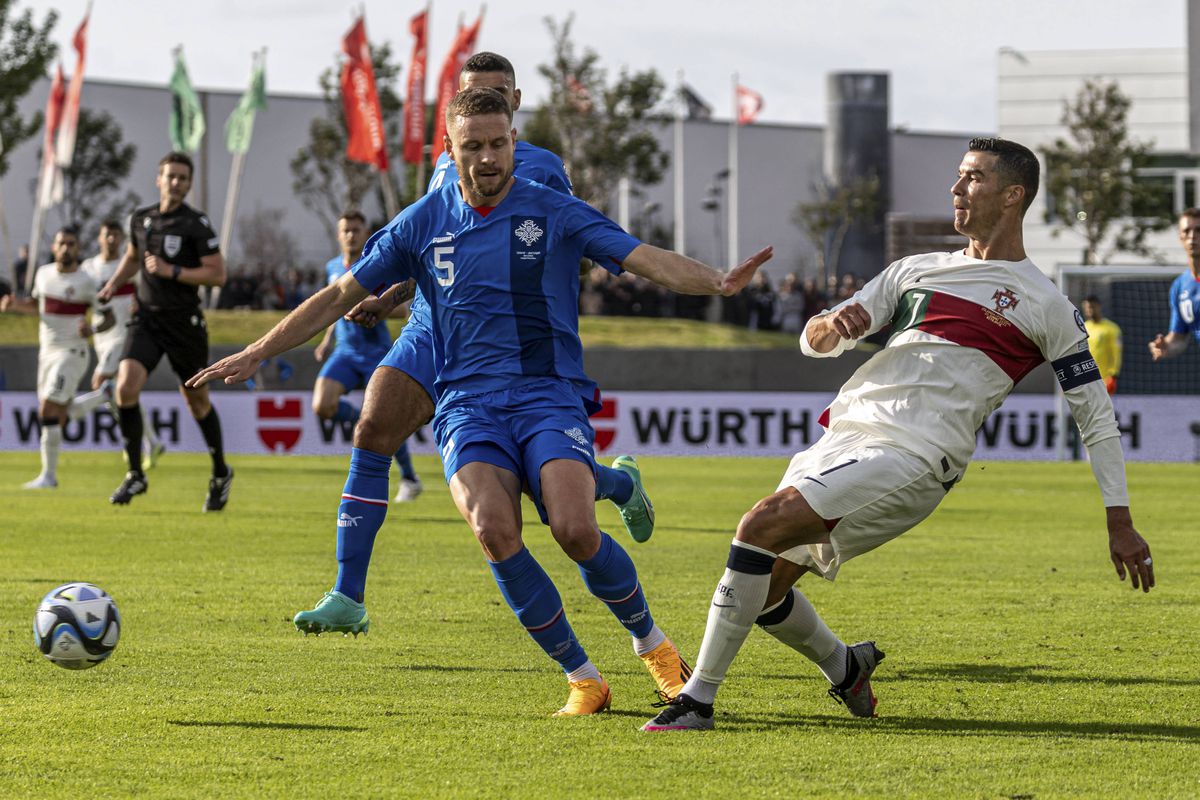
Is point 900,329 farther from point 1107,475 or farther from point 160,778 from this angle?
point 160,778

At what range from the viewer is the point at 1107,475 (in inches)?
210

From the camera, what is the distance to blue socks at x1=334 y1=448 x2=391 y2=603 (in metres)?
6.20

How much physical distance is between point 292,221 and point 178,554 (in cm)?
3945

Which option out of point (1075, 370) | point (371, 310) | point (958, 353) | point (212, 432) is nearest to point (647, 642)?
point (958, 353)

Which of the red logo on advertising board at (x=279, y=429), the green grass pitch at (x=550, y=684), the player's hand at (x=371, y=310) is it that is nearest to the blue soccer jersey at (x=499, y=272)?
the green grass pitch at (x=550, y=684)

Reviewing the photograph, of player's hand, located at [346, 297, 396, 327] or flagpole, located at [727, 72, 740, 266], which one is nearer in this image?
player's hand, located at [346, 297, 396, 327]

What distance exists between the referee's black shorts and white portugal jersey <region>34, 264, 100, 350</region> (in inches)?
180

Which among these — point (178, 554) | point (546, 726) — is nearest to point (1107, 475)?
point (546, 726)

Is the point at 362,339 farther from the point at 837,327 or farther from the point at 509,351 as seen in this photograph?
the point at 837,327

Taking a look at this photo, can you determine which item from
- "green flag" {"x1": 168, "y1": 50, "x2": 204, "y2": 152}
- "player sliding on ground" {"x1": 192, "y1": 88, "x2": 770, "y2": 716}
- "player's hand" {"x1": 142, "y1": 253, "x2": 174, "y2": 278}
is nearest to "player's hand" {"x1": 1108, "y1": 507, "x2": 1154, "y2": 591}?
"player sliding on ground" {"x1": 192, "y1": 88, "x2": 770, "y2": 716}

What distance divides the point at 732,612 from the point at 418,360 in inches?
76.0

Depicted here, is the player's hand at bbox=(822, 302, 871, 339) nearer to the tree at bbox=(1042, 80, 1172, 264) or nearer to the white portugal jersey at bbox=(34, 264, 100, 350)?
the white portugal jersey at bbox=(34, 264, 100, 350)

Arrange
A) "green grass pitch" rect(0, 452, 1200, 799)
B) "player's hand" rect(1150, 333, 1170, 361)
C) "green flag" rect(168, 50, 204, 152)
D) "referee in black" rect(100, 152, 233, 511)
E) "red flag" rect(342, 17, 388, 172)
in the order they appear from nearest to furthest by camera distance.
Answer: "green grass pitch" rect(0, 452, 1200, 799)
"referee in black" rect(100, 152, 233, 511)
"player's hand" rect(1150, 333, 1170, 361)
"red flag" rect(342, 17, 388, 172)
"green flag" rect(168, 50, 204, 152)

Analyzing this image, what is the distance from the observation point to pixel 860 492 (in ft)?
17.6
